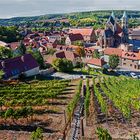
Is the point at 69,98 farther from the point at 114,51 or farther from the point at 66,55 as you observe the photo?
the point at 114,51

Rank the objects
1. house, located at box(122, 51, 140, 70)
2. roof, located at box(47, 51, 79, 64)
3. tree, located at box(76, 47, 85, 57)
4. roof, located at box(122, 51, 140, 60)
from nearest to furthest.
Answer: roof, located at box(47, 51, 79, 64)
house, located at box(122, 51, 140, 70)
roof, located at box(122, 51, 140, 60)
tree, located at box(76, 47, 85, 57)

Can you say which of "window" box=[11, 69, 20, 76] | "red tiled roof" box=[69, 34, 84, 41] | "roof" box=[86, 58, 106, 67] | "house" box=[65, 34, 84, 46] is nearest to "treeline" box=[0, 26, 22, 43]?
"house" box=[65, 34, 84, 46]

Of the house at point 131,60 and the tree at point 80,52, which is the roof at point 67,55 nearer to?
the tree at point 80,52

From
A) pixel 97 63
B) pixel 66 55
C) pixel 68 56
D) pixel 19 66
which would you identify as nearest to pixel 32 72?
pixel 19 66

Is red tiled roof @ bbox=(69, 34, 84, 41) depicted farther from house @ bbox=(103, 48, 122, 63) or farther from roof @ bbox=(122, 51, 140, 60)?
roof @ bbox=(122, 51, 140, 60)

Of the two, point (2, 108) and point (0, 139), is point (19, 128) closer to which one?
point (0, 139)

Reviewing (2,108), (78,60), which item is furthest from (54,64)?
(2,108)

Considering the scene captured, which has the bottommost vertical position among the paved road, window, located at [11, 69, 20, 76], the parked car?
the parked car
